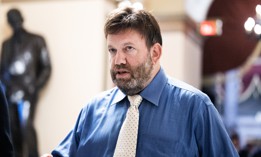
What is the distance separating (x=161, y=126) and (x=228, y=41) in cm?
1055

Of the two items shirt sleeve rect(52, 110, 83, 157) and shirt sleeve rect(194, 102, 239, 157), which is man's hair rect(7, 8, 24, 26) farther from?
shirt sleeve rect(194, 102, 239, 157)

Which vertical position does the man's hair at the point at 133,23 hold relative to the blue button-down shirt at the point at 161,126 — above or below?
above

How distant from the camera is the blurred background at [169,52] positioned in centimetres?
804

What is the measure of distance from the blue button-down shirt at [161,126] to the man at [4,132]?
0.33 m

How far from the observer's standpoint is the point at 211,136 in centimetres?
244

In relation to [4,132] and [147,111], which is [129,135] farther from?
[4,132]

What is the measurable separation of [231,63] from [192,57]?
2.76 metres

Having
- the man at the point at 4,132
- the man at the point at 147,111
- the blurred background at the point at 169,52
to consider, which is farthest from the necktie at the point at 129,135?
the blurred background at the point at 169,52

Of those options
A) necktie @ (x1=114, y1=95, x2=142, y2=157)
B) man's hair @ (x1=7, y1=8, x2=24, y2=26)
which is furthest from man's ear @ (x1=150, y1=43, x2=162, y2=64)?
man's hair @ (x1=7, y1=8, x2=24, y2=26)

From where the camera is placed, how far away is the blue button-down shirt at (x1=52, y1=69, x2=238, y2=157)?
2.46 metres

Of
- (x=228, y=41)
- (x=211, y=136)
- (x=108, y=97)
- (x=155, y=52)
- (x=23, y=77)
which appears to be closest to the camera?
(x=211, y=136)

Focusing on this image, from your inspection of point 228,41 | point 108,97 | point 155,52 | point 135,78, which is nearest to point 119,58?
point 135,78

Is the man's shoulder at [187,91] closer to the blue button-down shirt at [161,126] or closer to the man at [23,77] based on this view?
the blue button-down shirt at [161,126]

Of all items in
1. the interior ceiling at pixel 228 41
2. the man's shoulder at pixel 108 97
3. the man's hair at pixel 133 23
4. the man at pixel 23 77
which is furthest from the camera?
the interior ceiling at pixel 228 41
